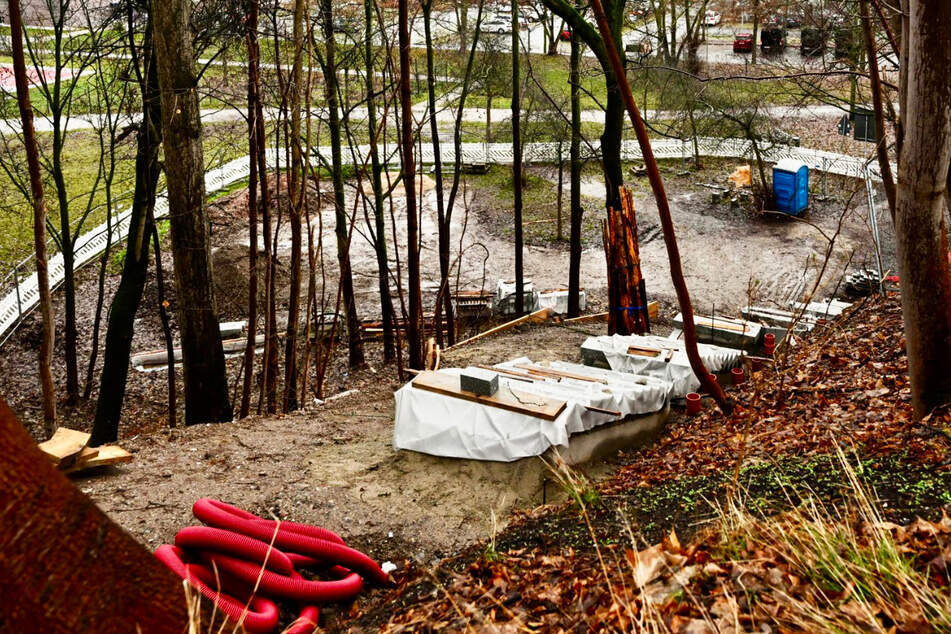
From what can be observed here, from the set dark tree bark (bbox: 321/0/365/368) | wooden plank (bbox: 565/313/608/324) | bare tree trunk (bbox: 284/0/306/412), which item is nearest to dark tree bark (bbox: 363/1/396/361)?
dark tree bark (bbox: 321/0/365/368)

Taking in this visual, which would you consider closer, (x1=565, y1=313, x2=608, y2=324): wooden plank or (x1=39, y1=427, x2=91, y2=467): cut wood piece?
(x1=39, y1=427, x2=91, y2=467): cut wood piece

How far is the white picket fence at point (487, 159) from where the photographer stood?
21.2 metres

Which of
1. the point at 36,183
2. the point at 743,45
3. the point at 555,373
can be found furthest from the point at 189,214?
the point at 743,45

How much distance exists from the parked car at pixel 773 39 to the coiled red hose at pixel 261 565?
36.9m

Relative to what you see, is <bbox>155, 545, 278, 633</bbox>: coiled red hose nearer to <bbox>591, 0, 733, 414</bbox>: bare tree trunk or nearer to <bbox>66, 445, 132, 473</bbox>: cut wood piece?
<bbox>66, 445, 132, 473</bbox>: cut wood piece

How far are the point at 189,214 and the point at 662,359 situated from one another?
22.3 feet

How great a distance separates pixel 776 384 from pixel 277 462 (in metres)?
6.00

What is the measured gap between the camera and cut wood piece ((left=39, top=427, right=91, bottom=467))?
7652 mm

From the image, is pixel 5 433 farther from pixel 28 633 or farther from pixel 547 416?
pixel 547 416

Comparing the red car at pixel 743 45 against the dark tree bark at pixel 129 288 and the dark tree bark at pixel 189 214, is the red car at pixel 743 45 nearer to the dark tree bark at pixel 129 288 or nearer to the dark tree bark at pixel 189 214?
the dark tree bark at pixel 129 288

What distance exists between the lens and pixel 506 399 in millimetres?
8695

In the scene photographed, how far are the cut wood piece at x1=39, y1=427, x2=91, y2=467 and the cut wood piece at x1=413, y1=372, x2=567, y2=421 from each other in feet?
11.6

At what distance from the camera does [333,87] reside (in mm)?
13883

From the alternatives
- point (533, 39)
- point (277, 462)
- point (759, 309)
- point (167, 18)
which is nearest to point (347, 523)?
point (277, 462)
